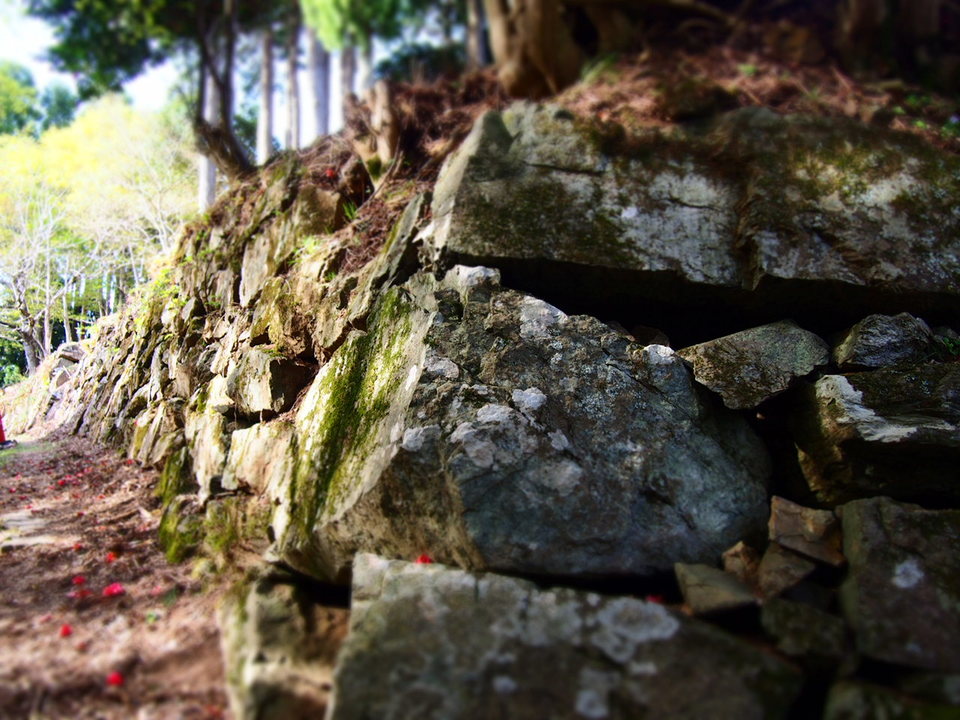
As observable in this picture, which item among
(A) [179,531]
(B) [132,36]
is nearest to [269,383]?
(A) [179,531]

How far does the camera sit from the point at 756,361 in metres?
3.58

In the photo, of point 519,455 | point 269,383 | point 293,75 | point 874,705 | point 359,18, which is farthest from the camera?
point 293,75

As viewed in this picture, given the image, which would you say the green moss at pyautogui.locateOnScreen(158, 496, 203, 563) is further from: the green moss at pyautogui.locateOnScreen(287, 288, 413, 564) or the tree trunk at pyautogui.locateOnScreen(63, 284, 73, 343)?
the tree trunk at pyautogui.locateOnScreen(63, 284, 73, 343)

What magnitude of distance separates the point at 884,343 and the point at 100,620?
A: 5.26 metres

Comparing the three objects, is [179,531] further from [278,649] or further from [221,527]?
[278,649]

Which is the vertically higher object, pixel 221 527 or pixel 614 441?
pixel 614 441

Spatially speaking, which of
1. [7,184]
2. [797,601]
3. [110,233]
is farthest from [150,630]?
[110,233]

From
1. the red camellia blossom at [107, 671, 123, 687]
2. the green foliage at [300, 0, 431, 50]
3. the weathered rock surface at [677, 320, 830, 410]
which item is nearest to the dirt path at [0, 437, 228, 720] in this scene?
the red camellia blossom at [107, 671, 123, 687]

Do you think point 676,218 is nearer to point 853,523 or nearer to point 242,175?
point 853,523

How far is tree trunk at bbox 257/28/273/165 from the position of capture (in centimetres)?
1425

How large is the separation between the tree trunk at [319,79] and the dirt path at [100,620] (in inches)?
489

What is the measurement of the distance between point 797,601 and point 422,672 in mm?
1762

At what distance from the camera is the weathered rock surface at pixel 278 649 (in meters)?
2.23

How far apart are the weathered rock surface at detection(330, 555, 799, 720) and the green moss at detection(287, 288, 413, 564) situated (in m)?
0.92
